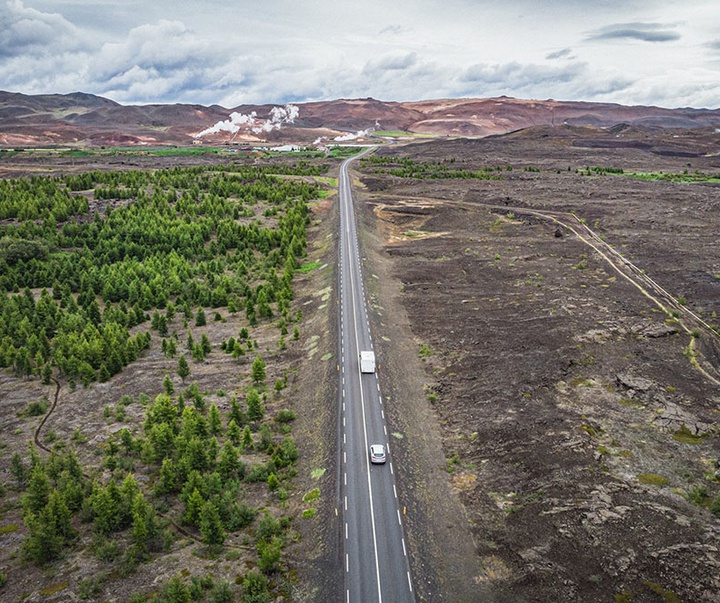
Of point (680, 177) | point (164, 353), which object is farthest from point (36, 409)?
point (680, 177)

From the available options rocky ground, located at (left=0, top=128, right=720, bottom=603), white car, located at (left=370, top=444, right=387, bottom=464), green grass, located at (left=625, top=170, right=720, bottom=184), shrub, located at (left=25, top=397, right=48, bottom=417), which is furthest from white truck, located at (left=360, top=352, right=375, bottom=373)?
green grass, located at (left=625, top=170, right=720, bottom=184)

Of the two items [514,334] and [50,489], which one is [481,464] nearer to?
[514,334]

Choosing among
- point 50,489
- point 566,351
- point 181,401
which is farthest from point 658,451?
point 50,489

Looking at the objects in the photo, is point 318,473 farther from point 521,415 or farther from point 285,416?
point 521,415

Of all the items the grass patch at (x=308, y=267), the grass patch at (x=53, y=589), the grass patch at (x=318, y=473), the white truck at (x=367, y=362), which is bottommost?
the grass patch at (x=53, y=589)

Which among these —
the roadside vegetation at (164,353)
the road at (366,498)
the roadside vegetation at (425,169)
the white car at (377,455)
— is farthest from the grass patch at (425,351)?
the roadside vegetation at (425,169)

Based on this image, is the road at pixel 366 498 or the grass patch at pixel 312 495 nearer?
the road at pixel 366 498

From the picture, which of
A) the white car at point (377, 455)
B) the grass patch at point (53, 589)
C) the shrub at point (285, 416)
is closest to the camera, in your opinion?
the grass patch at point (53, 589)

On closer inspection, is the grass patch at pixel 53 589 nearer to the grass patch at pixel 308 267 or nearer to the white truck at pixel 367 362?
the white truck at pixel 367 362
